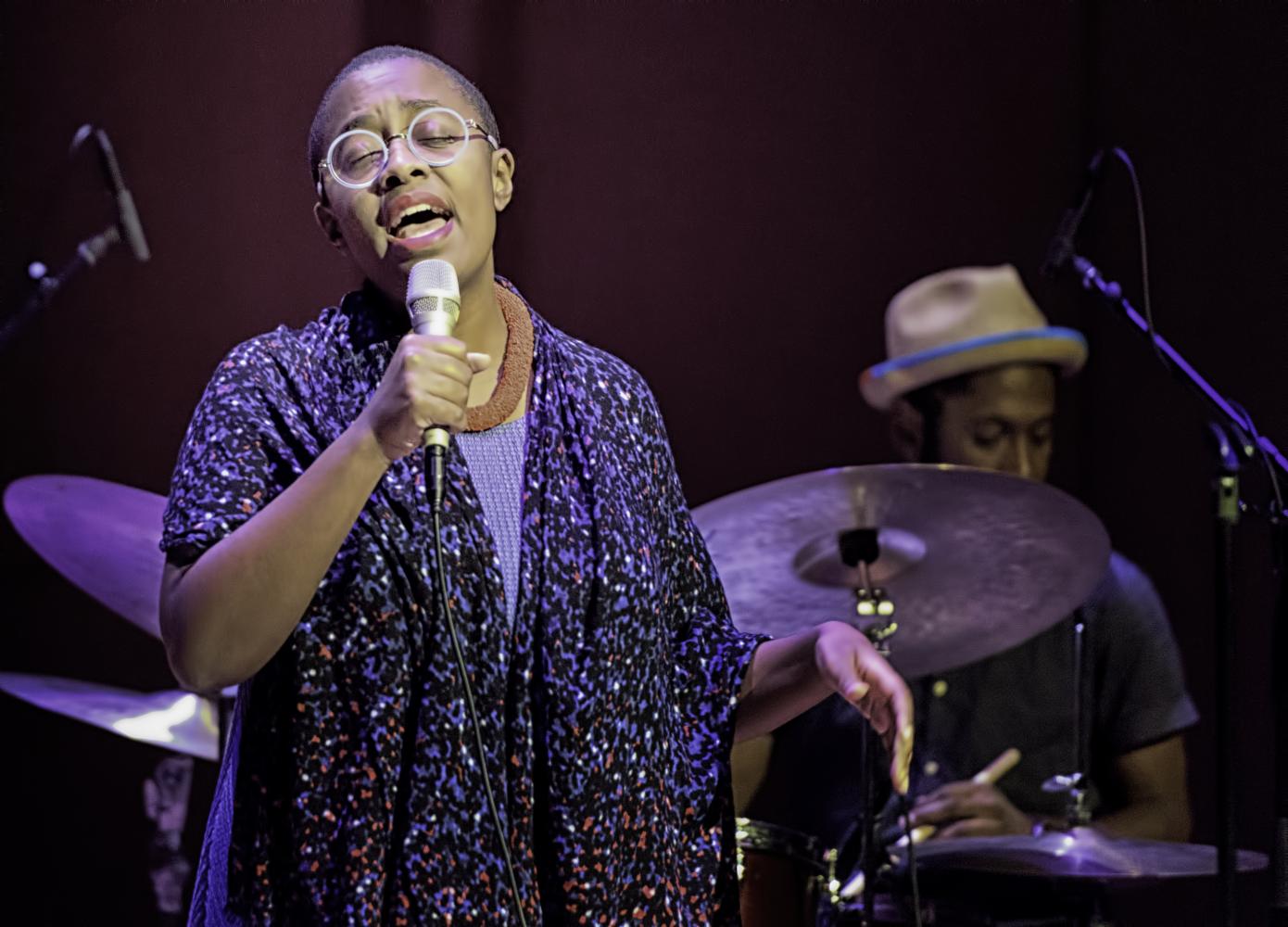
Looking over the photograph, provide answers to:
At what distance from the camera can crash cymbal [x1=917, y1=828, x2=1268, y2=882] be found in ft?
8.07

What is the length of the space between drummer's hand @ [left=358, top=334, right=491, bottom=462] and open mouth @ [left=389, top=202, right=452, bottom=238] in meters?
0.30

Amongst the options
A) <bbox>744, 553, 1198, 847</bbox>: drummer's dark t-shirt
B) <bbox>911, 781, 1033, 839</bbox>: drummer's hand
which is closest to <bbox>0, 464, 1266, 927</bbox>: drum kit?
<bbox>911, 781, 1033, 839</bbox>: drummer's hand

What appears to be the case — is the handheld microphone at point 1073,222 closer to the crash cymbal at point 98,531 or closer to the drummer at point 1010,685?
the drummer at point 1010,685

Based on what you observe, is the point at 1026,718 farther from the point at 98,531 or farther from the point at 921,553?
the point at 98,531

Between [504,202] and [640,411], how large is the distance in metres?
0.29

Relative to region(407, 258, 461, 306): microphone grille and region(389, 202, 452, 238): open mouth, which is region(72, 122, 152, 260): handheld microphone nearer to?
region(389, 202, 452, 238): open mouth

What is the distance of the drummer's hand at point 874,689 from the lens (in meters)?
1.47

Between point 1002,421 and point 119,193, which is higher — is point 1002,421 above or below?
below

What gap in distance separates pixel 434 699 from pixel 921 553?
1411 mm

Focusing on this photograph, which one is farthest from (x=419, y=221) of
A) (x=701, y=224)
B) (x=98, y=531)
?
(x=701, y=224)

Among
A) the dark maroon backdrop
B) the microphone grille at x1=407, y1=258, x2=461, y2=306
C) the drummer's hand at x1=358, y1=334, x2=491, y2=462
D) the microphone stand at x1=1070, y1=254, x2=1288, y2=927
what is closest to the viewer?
the drummer's hand at x1=358, y1=334, x2=491, y2=462

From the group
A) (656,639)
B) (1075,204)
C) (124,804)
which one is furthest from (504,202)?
(124,804)

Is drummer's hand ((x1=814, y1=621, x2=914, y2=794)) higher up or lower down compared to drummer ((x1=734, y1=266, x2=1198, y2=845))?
lower down

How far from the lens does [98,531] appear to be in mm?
2498
